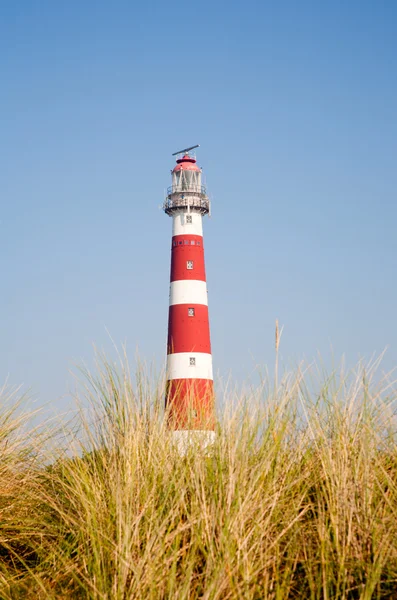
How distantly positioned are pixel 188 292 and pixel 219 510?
1789 centimetres

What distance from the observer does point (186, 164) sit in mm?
24234

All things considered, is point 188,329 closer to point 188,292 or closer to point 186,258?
point 188,292

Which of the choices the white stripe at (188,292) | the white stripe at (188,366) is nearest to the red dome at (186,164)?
the white stripe at (188,292)

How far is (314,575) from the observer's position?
8.96ft

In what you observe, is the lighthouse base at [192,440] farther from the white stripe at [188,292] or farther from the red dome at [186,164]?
the red dome at [186,164]

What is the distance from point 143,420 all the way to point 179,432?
266mm

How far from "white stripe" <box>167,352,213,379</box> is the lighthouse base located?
15180 millimetres

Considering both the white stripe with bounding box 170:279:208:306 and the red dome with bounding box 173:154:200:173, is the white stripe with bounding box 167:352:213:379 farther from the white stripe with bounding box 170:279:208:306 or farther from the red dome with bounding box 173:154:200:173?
the red dome with bounding box 173:154:200:173

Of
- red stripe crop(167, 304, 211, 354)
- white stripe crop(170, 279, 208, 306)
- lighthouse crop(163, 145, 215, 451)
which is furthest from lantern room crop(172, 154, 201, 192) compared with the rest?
red stripe crop(167, 304, 211, 354)

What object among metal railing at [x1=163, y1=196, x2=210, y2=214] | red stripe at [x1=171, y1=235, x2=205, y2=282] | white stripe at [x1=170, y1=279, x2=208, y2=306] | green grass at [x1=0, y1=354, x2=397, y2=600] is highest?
metal railing at [x1=163, y1=196, x2=210, y2=214]

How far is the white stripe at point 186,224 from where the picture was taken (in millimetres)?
22484

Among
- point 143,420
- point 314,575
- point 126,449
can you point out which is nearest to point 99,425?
point 143,420

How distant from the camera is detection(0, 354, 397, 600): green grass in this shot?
8.76 feet

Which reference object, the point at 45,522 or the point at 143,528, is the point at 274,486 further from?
the point at 45,522
